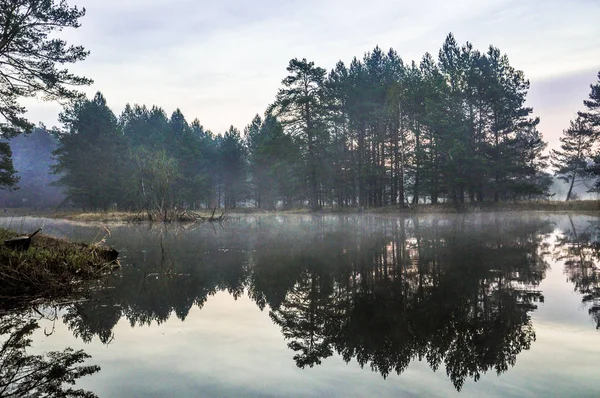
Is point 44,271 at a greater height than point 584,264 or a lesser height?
greater

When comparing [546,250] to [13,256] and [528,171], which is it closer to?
[13,256]

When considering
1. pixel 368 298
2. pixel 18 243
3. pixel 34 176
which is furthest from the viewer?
pixel 34 176

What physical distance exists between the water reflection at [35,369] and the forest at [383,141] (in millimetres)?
35835

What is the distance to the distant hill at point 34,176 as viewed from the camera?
9475 centimetres

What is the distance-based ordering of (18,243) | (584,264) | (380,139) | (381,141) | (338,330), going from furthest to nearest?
(380,139) → (381,141) → (584,264) → (18,243) → (338,330)

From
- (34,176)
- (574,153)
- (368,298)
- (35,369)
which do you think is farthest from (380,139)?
(34,176)

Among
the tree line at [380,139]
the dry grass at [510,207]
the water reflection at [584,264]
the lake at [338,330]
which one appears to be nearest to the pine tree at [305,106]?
the tree line at [380,139]

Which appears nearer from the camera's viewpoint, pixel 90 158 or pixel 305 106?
pixel 305 106

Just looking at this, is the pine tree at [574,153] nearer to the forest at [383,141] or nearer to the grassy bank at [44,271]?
the forest at [383,141]

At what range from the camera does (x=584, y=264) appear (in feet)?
38.1

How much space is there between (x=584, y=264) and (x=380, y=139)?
44044 millimetres

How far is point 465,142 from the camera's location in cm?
4622

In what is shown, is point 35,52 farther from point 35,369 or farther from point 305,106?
point 305,106

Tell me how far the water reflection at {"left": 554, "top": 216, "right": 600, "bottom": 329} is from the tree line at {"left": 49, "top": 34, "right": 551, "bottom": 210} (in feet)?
93.7
